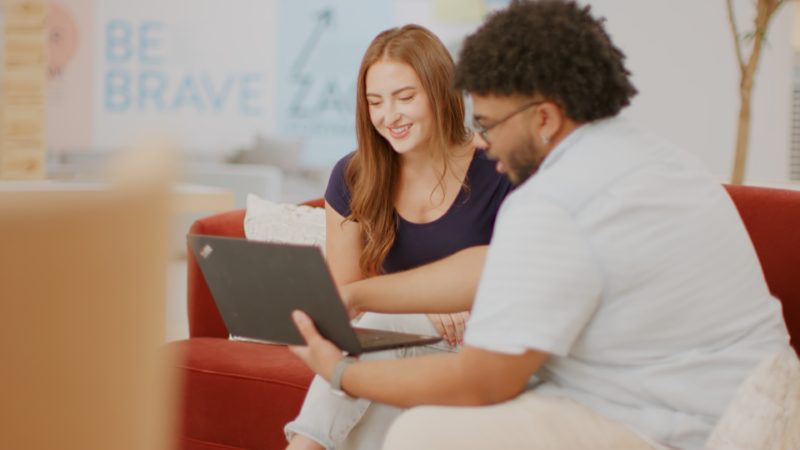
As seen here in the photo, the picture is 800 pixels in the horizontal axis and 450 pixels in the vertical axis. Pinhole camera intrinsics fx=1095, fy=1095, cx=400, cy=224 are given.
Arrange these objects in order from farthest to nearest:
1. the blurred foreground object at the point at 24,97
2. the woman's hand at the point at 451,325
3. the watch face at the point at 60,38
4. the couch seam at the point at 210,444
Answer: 1. the watch face at the point at 60,38
2. the blurred foreground object at the point at 24,97
3. the couch seam at the point at 210,444
4. the woman's hand at the point at 451,325

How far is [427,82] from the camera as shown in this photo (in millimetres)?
2535

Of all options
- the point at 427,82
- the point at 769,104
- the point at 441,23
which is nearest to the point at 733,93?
the point at 769,104

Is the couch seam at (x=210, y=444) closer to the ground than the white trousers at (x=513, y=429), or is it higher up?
closer to the ground

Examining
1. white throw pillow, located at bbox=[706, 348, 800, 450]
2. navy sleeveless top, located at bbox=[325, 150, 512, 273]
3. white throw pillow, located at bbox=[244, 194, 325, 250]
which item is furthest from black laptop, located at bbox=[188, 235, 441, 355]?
white throw pillow, located at bbox=[244, 194, 325, 250]

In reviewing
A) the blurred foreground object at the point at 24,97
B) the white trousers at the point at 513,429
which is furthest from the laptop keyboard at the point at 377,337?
the blurred foreground object at the point at 24,97

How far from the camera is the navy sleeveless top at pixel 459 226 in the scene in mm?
2498

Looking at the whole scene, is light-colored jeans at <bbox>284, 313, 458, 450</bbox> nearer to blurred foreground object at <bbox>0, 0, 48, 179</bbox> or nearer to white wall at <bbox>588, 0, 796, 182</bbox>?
blurred foreground object at <bbox>0, 0, 48, 179</bbox>

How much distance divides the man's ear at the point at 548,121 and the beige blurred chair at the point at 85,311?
3.78 ft

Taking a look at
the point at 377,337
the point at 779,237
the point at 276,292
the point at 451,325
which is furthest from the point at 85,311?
the point at 779,237

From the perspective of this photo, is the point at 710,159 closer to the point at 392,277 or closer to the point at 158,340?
the point at 392,277

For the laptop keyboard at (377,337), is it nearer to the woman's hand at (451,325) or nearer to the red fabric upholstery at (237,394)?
the woman's hand at (451,325)

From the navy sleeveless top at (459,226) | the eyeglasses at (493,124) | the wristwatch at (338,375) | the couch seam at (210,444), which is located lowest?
the couch seam at (210,444)

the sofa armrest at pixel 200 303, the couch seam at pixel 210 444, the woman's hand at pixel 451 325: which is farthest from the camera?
the sofa armrest at pixel 200 303

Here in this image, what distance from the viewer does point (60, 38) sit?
29.1 feet
